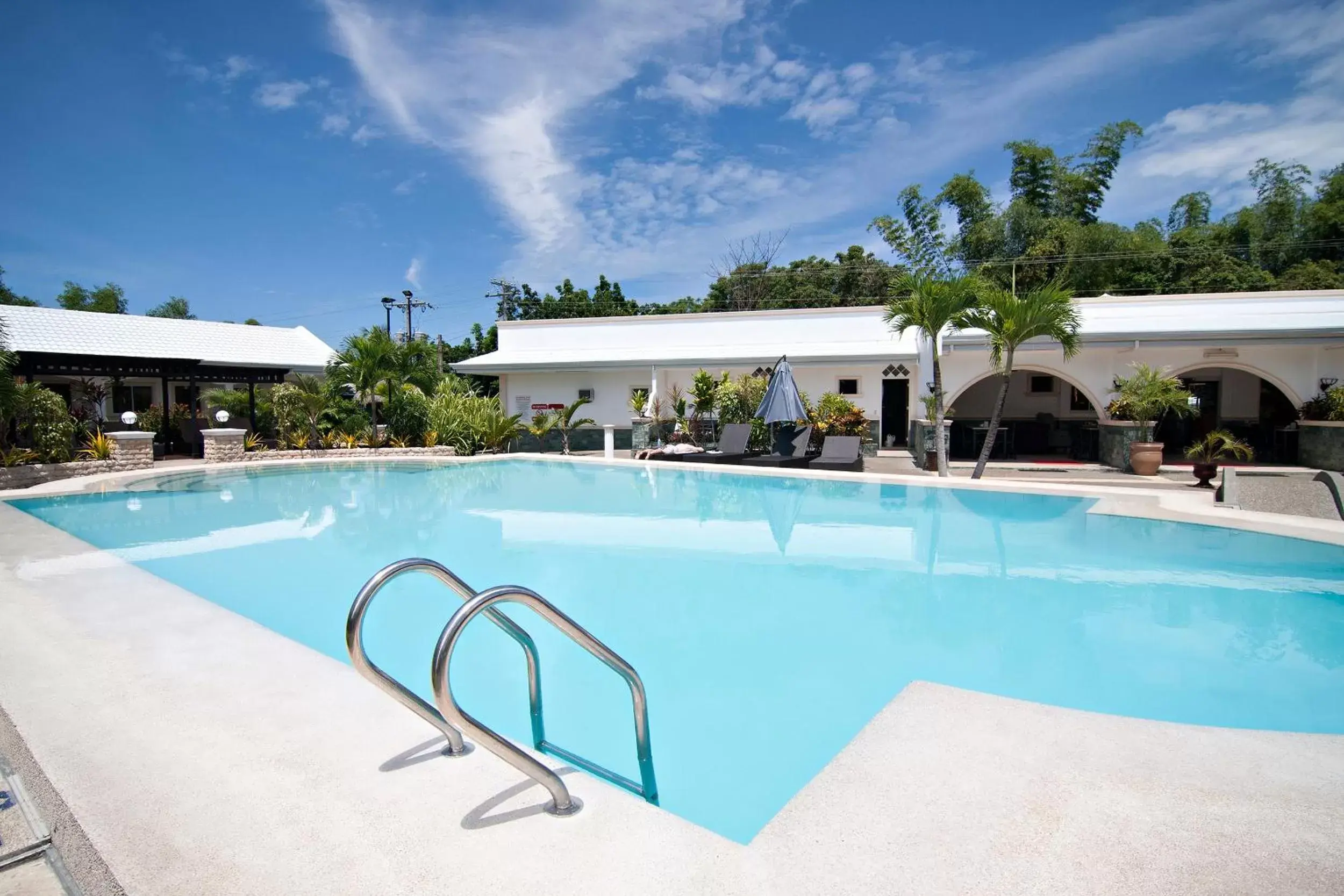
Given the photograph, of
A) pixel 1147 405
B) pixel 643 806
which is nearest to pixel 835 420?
pixel 1147 405

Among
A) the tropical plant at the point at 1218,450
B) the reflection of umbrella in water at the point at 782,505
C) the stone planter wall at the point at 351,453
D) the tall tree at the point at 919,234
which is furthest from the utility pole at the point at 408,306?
the tropical plant at the point at 1218,450

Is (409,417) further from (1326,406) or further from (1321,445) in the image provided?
(1326,406)

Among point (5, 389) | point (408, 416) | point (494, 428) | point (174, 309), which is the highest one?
point (174, 309)

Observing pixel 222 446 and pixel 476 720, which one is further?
pixel 222 446

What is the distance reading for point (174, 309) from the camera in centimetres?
7369

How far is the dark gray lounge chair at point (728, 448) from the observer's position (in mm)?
18578

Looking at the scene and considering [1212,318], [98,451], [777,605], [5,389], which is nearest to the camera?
[777,605]

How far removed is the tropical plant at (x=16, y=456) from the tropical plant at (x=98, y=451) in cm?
114

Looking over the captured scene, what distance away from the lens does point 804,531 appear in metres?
10.6

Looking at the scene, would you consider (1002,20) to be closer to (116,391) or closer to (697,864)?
(697,864)

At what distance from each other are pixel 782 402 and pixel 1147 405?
8.22 m

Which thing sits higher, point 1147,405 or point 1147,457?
point 1147,405

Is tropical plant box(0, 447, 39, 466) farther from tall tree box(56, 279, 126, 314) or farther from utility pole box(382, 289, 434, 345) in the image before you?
tall tree box(56, 279, 126, 314)

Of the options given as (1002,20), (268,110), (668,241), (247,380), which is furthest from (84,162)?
(1002,20)
